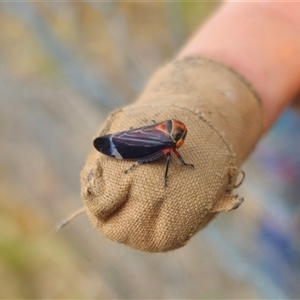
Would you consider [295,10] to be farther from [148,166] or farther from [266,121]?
[148,166]

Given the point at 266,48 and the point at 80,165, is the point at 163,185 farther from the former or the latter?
the point at 80,165

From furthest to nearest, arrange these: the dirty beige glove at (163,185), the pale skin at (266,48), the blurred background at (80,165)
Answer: the blurred background at (80,165), the pale skin at (266,48), the dirty beige glove at (163,185)

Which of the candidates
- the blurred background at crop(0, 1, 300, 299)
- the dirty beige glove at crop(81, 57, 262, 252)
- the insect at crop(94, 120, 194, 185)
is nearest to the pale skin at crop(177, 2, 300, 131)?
the dirty beige glove at crop(81, 57, 262, 252)

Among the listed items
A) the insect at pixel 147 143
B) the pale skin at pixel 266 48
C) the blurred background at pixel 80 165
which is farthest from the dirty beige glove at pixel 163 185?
the blurred background at pixel 80 165

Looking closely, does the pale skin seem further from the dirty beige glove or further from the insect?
the insect

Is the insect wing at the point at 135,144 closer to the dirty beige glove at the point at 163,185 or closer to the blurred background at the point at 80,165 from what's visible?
the dirty beige glove at the point at 163,185

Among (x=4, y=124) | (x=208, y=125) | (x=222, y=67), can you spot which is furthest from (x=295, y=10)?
(x=4, y=124)

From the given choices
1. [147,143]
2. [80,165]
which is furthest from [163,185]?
[80,165]
